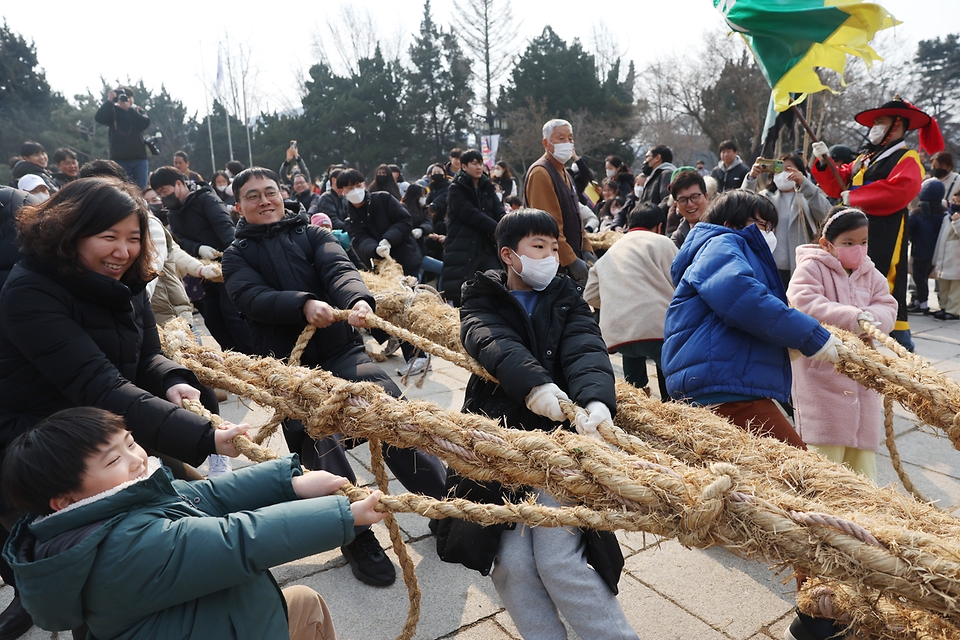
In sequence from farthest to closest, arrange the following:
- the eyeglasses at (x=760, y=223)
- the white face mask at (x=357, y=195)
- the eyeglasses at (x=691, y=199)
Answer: the white face mask at (x=357, y=195)
the eyeglasses at (x=691, y=199)
the eyeglasses at (x=760, y=223)

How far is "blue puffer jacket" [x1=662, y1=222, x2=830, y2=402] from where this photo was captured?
240cm

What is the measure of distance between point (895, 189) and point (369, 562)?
521cm

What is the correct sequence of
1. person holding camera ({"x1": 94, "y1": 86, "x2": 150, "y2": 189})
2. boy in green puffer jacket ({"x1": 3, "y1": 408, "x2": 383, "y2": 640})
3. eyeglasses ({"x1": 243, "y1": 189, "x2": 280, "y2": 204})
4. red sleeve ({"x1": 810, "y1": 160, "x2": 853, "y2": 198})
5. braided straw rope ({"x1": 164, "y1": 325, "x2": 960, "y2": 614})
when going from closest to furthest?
braided straw rope ({"x1": 164, "y1": 325, "x2": 960, "y2": 614})
boy in green puffer jacket ({"x1": 3, "y1": 408, "x2": 383, "y2": 640})
eyeglasses ({"x1": 243, "y1": 189, "x2": 280, "y2": 204})
red sleeve ({"x1": 810, "y1": 160, "x2": 853, "y2": 198})
person holding camera ({"x1": 94, "y1": 86, "x2": 150, "y2": 189})

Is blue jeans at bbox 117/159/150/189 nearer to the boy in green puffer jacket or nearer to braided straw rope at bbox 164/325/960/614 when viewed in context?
braided straw rope at bbox 164/325/960/614

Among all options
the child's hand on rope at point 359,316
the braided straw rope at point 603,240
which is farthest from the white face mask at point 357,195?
the child's hand on rope at point 359,316

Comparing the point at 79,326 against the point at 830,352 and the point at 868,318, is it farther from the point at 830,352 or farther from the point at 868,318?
the point at 868,318

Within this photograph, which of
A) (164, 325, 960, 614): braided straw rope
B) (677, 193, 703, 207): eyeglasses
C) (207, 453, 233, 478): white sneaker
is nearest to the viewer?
(164, 325, 960, 614): braided straw rope

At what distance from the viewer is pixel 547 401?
194 centimetres

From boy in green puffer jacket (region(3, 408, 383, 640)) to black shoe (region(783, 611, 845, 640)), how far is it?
152cm

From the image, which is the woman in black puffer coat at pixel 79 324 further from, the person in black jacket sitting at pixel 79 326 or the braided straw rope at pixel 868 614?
the braided straw rope at pixel 868 614

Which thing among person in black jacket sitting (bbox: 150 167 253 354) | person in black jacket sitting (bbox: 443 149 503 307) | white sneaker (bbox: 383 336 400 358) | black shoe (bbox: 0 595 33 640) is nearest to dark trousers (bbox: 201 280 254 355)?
person in black jacket sitting (bbox: 150 167 253 354)

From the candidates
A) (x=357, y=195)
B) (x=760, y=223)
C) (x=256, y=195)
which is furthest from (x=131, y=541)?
(x=357, y=195)

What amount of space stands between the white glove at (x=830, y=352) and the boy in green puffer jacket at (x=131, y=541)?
1.79 m

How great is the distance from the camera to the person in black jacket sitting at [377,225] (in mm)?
6477
